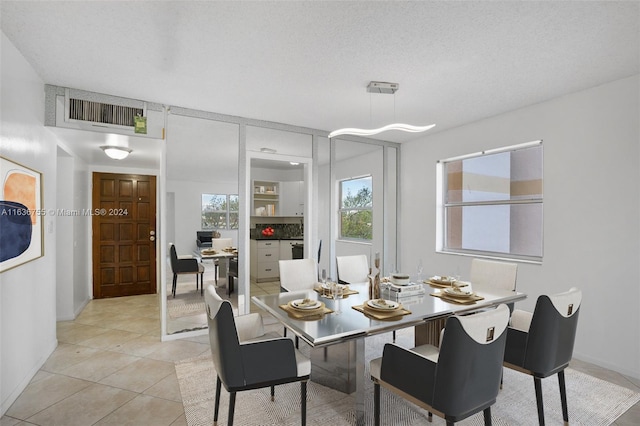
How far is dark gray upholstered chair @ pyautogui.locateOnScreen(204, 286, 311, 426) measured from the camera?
1.72 meters

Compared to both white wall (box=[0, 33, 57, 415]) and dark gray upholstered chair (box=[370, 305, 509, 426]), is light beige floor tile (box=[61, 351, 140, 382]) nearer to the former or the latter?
white wall (box=[0, 33, 57, 415])

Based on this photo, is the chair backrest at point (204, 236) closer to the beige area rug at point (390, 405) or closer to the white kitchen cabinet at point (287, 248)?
the white kitchen cabinet at point (287, 248)

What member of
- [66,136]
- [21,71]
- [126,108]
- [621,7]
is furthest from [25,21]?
[621,7]

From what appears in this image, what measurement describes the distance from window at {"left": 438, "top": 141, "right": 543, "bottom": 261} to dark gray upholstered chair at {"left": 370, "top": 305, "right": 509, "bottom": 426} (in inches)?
95.3

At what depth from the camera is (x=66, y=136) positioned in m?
3.35

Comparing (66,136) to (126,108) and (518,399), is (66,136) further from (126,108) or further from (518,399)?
(518,399)

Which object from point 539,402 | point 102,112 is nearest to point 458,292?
point 539,402

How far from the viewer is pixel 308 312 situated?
6.66ft

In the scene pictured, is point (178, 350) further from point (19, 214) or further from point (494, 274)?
point (494, 274)

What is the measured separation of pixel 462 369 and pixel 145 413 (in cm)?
205

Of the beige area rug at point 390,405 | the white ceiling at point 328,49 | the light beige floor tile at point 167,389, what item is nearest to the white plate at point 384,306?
the beige area rug at point 390,405

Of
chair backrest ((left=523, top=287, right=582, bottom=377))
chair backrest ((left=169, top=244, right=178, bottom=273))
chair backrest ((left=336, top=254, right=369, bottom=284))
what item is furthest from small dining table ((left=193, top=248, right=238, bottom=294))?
chair backrest ((left=523, top=287, right=582, bottom=377))

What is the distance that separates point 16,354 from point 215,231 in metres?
2.04

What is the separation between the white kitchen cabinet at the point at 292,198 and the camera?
14.3 ft
